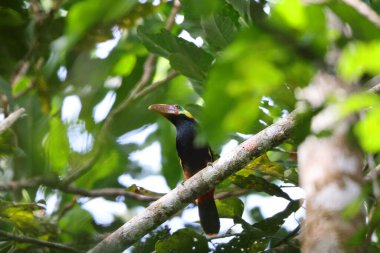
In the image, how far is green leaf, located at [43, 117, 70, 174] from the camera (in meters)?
3.97

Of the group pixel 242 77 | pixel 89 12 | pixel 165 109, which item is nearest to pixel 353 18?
pixel 242 77

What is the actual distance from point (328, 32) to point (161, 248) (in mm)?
2453

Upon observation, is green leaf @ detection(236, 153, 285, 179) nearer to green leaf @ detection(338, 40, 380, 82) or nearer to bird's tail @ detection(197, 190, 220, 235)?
bird's tail @ detection(197, 190, 220, 235)

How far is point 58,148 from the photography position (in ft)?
13.0

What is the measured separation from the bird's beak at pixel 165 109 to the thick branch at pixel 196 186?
5.36 ft

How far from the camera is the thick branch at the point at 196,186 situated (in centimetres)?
296

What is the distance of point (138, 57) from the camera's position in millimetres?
4914

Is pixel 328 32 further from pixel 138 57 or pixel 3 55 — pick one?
pixel 138 57

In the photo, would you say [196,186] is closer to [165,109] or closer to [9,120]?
[9,120]

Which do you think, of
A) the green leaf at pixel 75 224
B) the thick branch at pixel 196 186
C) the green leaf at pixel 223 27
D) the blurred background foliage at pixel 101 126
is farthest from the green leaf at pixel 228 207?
the green leaf at pixel 223 27

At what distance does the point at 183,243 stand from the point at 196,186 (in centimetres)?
33

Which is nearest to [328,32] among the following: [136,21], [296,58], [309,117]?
[296,58]

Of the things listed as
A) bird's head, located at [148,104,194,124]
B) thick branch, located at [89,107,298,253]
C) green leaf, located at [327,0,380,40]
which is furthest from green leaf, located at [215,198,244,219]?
green leaf, located at [327,0,380,40]

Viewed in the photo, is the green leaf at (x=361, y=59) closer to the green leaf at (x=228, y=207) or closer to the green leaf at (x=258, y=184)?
the green leaf at (x=258, y=184)
